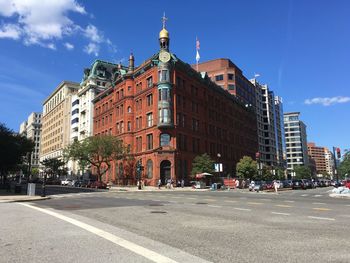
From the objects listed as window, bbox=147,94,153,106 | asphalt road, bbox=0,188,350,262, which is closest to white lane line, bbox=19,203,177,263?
asphalt road, bbox=0,188,350,262

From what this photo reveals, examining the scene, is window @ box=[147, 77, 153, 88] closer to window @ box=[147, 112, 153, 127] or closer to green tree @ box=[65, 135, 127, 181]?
window @ box=[147, 112, 153, 127]

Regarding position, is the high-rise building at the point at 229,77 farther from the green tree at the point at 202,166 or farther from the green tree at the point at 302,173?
the green tree at the point at 202,166

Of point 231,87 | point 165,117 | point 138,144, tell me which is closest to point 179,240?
point 165,117

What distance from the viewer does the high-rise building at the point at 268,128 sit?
130212mm

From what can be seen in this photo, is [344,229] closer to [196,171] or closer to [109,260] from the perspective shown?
[109,260]

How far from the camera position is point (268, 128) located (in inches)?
5359

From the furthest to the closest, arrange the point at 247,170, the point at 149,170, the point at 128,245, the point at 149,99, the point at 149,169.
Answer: the point at 247,170, the point at 149,99, the point at 149,169, the point at 149,170, the point at 128,245

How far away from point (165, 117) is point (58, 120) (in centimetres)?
8374

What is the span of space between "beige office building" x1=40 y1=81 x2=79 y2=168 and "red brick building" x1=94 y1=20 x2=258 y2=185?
39509mm

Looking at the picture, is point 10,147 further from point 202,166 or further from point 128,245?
point 128,245

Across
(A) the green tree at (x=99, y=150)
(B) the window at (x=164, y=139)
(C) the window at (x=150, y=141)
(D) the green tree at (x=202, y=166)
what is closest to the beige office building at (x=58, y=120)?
(A) the green tree at (x=99, y=150)

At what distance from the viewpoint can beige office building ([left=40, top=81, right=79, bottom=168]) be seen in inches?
4872

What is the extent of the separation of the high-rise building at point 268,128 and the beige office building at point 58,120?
6889 cm

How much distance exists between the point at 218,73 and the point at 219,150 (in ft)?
122
